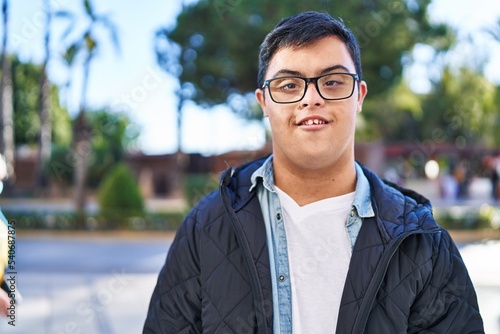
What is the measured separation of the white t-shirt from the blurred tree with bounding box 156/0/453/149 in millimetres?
10372

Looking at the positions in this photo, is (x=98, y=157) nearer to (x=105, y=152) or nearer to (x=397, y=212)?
(x=105, y=152)

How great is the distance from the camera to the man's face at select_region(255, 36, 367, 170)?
163cm

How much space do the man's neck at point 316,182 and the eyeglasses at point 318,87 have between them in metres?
0.22

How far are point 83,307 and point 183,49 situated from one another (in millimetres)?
10717

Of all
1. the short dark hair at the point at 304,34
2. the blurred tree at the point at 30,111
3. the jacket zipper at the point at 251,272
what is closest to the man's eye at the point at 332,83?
the short dark hair at the point at 304,34

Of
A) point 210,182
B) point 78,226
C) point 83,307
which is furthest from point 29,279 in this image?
point 210,182

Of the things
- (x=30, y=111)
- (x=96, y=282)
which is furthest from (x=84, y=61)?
(x=30, y=111)

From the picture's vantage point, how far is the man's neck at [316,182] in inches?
68.1

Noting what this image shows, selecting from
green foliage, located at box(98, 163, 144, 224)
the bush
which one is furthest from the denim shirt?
Result: green foliage, located at box(98, 163, 144, 224)

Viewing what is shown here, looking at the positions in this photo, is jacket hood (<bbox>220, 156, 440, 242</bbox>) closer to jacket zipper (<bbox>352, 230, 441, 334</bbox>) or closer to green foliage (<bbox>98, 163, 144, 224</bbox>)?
jacket zipper (<bbox>352, 230, 441, 334</bbox>)

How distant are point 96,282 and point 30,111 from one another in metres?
25.7

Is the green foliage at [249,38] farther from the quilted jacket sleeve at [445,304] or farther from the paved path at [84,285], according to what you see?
the quilted jacket sleeve at [445,304]

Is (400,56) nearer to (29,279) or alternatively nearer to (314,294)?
(29,279)

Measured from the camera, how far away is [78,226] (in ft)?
44.2
